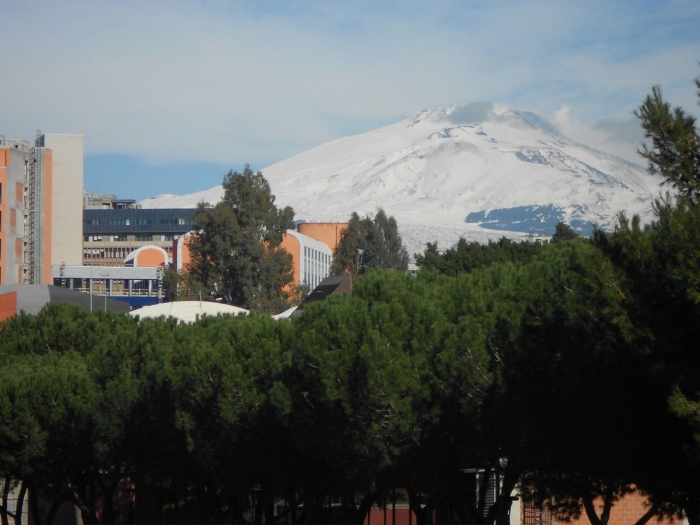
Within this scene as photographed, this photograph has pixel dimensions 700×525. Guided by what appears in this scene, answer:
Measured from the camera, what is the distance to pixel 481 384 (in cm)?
1619

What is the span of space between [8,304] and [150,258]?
84.7m

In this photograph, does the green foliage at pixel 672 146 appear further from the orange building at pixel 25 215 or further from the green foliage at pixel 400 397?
the orange building at pixel 25 215

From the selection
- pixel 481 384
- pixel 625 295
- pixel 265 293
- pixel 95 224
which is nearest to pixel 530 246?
pixel 265 293

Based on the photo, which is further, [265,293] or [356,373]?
[265,293]

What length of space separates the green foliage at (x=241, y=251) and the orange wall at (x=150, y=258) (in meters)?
48.4

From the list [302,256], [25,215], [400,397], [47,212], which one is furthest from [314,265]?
[400,397]

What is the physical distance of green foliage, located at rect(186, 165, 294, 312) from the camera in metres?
70.1

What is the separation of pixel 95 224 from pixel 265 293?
10201 cm

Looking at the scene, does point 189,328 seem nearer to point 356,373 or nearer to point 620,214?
point 356,373

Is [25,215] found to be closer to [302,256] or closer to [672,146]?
[302,256]

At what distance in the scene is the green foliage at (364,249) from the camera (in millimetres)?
86750

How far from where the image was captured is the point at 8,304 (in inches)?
1444

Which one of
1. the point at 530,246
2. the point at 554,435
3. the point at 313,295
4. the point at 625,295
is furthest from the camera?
the point at 530,246

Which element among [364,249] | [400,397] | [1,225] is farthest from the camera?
[364,249]
